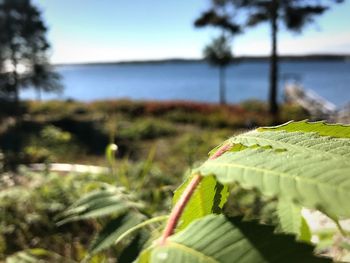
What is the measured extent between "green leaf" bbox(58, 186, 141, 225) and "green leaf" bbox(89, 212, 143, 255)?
3 centimetres

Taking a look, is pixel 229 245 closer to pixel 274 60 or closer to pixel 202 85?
pixel 274 60

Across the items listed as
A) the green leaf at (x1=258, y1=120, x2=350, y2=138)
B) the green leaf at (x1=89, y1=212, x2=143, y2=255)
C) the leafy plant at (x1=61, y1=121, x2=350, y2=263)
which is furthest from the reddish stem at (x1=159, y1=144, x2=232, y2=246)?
the green leaf at (x1=89, y1=212, x2=143, y2=255)

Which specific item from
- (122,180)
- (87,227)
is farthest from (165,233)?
(87,227)

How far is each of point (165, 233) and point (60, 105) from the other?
985 inches

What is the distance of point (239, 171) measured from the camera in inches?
12.5

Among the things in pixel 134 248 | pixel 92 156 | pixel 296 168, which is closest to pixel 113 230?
pixel 134 248

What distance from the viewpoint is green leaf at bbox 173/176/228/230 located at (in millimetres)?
439

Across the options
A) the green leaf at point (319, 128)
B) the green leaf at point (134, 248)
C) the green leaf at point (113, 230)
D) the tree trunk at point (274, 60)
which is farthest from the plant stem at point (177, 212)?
the tree trunk at point (274, 60)

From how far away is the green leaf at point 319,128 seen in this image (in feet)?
1.31

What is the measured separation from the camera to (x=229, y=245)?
30 cm

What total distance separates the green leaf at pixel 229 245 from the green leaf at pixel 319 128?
0.14m

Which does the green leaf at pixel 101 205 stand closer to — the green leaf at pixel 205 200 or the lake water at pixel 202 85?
the green leaf at pixel 205 200

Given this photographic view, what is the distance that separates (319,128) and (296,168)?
5.5 inches

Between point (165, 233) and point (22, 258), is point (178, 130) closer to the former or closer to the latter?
point (22, 258)
